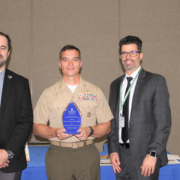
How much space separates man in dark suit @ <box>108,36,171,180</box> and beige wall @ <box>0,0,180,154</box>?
1.88 m

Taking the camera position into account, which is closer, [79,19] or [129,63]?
[129,63]

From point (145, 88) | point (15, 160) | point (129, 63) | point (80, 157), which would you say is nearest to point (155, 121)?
point (145, 88)

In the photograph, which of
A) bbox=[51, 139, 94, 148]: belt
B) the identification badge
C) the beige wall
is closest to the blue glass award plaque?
bbox=[51, 139, 94, 148]: belt

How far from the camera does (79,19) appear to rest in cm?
369

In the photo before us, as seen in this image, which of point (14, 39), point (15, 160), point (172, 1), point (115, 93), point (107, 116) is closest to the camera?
point (15, 160)

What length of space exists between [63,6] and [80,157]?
9.73ft

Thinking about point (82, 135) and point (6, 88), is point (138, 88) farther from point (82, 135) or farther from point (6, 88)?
point (6, 88)

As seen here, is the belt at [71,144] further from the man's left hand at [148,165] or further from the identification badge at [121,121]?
the man's left hand at [148,165]

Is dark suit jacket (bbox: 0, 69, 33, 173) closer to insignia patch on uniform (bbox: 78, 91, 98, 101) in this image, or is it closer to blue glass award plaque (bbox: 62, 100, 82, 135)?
blue glass award plaque (bbox: 62, 100, 82, 135)

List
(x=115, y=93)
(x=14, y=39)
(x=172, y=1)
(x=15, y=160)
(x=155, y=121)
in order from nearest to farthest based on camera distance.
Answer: (x=15, y=160) → (x=155, y=121) → (x=115, y=93) → (x=14, y=39) → (x=172, y=1)

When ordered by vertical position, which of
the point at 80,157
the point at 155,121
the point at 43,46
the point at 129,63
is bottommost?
the point at 80,157

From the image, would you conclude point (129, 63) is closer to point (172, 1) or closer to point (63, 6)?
point (63, 6)

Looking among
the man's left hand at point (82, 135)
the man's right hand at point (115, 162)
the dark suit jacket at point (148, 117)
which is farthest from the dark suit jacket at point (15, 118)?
the dark suit jacket at point (148, 117)

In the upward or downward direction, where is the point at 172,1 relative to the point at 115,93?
upward
